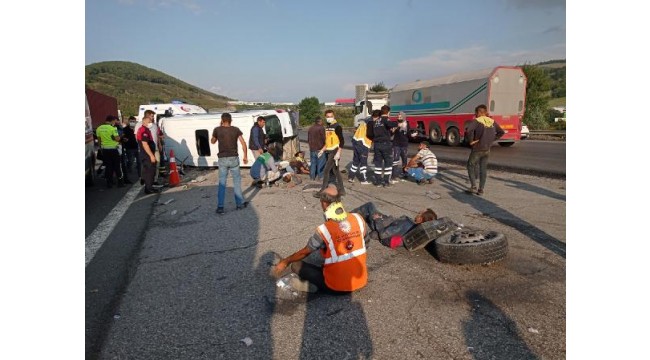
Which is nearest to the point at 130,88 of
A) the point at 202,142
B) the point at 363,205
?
the point at 202,142

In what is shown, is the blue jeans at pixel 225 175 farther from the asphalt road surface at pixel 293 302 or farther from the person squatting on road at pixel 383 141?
the person squatting on road at pixel 383 141

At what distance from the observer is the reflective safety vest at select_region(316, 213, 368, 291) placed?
339 centimetres

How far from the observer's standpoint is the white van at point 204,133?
1145cm

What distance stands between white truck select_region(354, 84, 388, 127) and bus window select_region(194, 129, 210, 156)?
616 inches

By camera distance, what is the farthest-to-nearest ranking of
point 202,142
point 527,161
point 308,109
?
point 308,109, point 527,161, point 202,142

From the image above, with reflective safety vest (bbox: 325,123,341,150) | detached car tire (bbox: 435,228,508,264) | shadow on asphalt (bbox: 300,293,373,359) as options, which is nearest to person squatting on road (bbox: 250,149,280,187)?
reflective safety vest (bbox: 325,123,341,150)

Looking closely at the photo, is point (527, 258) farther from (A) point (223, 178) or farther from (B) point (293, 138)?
(B) point (293, 138)

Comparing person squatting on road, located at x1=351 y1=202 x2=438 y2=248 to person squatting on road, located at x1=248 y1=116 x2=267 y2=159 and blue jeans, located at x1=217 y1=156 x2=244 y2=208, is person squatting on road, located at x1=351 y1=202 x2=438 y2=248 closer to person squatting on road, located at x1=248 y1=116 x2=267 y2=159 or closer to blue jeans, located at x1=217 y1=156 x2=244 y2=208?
blue jeans, located at x1=217 y1=156 x2=244 y2=208

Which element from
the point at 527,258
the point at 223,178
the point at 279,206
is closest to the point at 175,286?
the point at 223,178

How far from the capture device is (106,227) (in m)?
6.32

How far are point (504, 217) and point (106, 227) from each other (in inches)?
270

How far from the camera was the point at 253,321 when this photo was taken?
3246 mm

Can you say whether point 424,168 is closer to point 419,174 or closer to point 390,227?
point 419,174

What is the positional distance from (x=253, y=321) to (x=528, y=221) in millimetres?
4928
